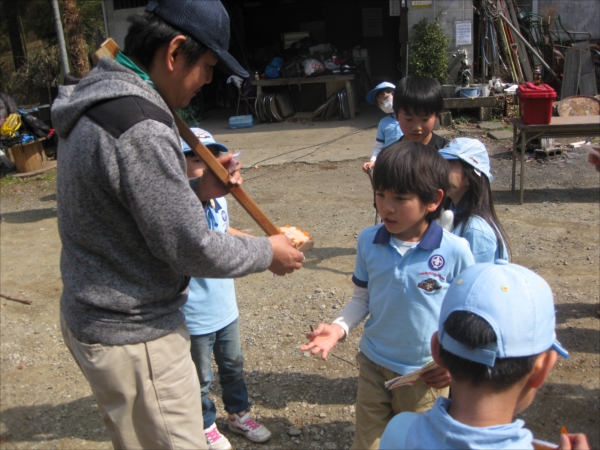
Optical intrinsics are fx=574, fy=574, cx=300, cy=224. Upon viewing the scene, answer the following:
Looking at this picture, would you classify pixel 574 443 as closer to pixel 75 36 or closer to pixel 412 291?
pixel 412 291

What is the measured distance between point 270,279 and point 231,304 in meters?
2.26

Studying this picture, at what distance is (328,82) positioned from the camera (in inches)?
482

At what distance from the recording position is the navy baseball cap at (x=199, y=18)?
1720 mm

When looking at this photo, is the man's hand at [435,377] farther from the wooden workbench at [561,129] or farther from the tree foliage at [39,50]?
the tree foliage at [39,50]

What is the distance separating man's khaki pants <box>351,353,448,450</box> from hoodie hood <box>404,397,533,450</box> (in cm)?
81

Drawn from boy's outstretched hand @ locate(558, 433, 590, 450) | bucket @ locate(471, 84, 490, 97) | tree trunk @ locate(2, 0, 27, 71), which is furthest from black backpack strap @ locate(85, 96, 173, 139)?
tree trunk @ locate(2, 0, 27, 71)

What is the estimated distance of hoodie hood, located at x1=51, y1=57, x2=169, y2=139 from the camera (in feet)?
5.33

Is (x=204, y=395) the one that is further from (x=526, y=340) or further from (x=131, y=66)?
(x=526, y=340)

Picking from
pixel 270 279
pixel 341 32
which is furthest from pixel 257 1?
pixel 270 279

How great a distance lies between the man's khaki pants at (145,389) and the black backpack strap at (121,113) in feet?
2.20

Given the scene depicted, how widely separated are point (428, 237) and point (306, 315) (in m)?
2.33

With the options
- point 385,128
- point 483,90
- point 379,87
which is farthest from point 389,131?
point 483,90

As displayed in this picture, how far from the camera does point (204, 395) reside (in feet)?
9.09

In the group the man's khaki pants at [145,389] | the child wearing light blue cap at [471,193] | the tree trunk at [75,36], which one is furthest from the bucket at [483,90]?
the man's khaki pants at [145,389]
